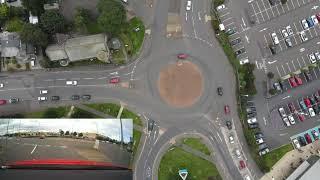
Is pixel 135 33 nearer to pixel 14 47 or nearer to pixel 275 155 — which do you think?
pixel 14 47

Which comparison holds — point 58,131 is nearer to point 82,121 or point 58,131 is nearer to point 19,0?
point 82,121

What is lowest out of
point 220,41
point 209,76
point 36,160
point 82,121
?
point 36,160

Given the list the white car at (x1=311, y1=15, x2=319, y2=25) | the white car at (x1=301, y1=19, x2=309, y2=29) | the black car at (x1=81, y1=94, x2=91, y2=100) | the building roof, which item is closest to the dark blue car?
the white car at (x1=311, y1=15, x2=319, y2=25)

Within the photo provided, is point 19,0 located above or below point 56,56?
above

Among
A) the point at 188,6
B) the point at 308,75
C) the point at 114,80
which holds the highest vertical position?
the point at 188,6

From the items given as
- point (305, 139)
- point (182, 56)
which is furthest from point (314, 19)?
point (182, 56)

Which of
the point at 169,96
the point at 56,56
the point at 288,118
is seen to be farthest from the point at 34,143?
the point at 288,118
